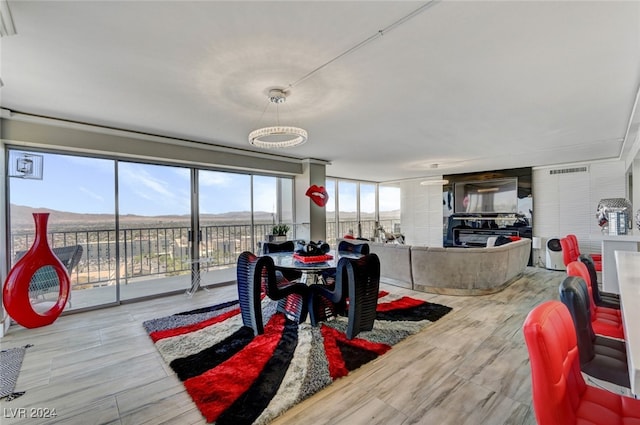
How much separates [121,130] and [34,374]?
3.04 m

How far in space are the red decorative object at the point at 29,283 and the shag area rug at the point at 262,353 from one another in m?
0.96

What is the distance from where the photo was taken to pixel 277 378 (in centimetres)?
230

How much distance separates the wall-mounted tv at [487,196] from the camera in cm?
764

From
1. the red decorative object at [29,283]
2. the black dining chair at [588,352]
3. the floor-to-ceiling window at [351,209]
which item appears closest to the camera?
the black dining chair at [588,352]

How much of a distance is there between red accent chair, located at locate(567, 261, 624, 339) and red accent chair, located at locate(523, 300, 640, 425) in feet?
2.74

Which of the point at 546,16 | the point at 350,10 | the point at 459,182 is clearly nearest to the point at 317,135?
the point at 350,10

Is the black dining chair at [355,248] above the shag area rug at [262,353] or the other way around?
above

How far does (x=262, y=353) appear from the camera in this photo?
2701 millimetres

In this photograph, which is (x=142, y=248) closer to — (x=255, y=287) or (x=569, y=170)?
(x=255, y=287)

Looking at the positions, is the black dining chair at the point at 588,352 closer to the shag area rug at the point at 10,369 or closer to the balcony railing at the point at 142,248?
the shag area rug at the point at 10,369

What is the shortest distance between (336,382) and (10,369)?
2887 mm

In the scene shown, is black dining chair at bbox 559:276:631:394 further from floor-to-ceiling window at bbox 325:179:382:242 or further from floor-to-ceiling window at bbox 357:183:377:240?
floor-to-ceiling window at bbox 357:183:377:240

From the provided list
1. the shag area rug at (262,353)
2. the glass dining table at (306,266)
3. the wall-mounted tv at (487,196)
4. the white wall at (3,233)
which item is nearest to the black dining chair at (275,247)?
the glass dining table at (306,266)

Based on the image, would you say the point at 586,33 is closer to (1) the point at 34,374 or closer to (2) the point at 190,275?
(1) the point at 34,374
